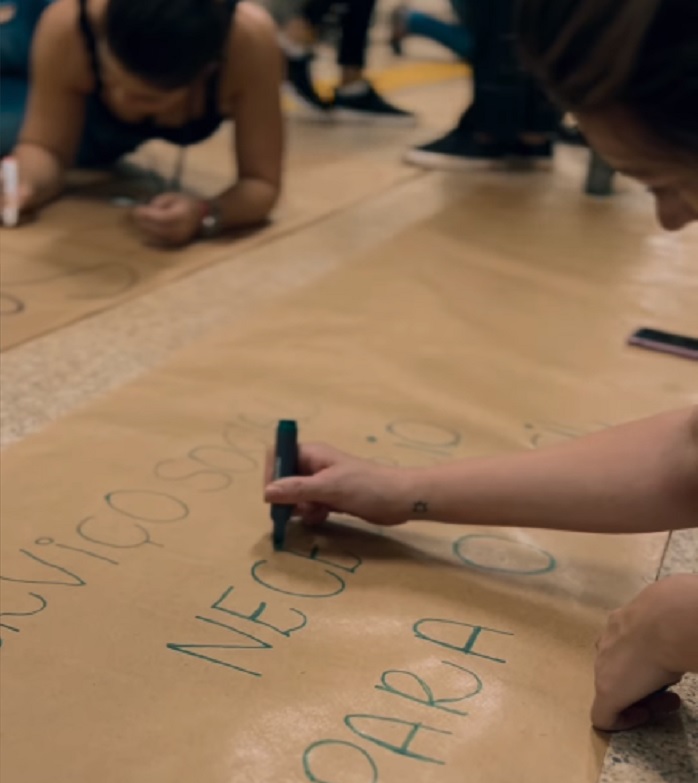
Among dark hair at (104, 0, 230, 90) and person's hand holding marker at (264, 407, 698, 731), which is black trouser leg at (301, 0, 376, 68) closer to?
dark hair at (104, 0, 230, 90)

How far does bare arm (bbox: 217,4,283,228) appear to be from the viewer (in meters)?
1.45

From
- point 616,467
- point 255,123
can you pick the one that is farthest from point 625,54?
point 255,123

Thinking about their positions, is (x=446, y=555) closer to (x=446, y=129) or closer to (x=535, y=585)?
(x=535, y=585)

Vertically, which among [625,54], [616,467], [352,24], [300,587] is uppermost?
[625,54]

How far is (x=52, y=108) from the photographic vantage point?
1.49 metres

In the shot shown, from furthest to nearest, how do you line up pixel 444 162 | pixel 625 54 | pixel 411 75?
pixel 411 75 → pixel 444 162 → pixel 625 54

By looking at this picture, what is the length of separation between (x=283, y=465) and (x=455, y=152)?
1.42 meters

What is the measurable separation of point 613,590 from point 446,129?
1.93 m

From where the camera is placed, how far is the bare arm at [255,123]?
1.45 metres

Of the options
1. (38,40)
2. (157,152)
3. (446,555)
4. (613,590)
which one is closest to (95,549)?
(446,555)

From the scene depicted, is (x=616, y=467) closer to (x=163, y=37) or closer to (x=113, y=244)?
(x=163, y=37)

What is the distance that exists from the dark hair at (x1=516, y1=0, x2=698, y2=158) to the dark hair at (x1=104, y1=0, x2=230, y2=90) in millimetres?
794

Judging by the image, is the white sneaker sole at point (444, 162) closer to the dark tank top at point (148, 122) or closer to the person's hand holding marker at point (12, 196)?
the dark tank top at point (148, 122)

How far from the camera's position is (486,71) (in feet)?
6.90
